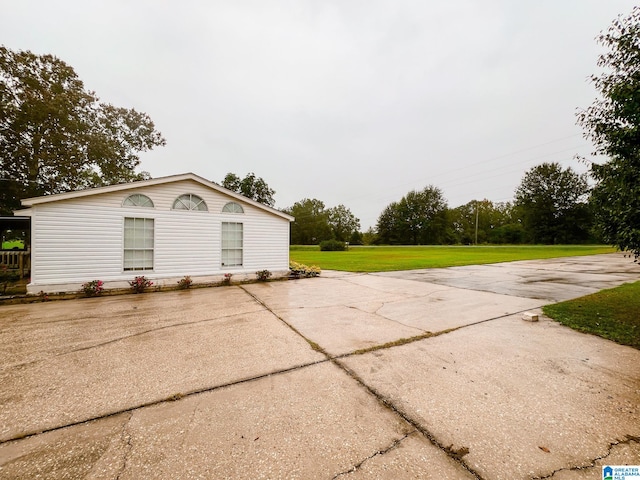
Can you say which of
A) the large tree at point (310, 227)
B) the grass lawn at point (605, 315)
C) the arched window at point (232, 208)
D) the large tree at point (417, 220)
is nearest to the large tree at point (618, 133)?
the grass lawn at point (605, 315)

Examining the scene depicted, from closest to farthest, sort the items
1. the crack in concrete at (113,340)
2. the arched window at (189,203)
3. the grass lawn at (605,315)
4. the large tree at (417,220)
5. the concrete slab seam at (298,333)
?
the crack in concrete at (113,340) → the concrete slab seam at (298,333) → the grass lawn at (605,315) → the arched window at (189,203) → the large tree at (417,220)

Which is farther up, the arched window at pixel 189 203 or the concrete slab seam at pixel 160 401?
the arched window at pixel 189 203

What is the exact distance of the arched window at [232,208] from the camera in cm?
1024

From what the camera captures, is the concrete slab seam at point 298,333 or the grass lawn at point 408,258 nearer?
the concrete slab seam at point 298,333

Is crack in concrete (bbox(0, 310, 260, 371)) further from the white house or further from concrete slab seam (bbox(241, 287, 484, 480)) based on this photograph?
the white house

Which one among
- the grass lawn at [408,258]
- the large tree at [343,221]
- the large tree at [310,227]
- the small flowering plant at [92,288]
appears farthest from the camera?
the large tree at [343,221]

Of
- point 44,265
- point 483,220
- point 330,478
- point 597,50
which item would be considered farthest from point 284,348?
point 483,220

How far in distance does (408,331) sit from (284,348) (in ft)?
7.80

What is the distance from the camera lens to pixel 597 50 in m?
4.63

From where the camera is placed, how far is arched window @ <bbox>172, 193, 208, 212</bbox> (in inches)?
366

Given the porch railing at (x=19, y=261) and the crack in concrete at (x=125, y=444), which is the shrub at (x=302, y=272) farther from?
the porch railing at (x=19, y=261)

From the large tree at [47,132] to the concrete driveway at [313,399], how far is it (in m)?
20.5

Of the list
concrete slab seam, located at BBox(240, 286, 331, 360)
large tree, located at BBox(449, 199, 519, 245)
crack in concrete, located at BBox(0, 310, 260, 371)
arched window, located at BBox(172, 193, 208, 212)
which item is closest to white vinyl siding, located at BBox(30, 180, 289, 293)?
arched window, located at BBox(172, 193, 208, 212)

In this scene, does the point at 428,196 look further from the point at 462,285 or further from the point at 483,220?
the point at 462,285
